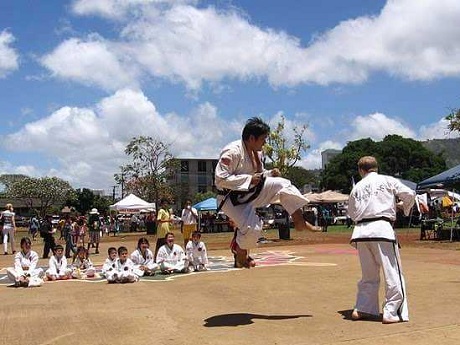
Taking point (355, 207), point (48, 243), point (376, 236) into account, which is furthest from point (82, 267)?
point (376, 236)

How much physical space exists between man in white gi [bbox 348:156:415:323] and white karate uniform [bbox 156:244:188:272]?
7371mm

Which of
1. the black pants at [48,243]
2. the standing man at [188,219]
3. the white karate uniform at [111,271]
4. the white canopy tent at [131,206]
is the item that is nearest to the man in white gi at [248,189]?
the white karate uniform at [111,271]

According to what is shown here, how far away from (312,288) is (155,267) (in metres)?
5.13

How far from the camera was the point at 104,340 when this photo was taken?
5832 millimetres

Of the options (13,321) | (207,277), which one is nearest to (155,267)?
(207,277)

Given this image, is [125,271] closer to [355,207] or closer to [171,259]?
[171,259]

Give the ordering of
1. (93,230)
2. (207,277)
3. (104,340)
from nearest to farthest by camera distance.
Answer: (104,340)
(207,277)
(93,230)

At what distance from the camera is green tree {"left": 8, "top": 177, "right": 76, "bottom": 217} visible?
79.4m

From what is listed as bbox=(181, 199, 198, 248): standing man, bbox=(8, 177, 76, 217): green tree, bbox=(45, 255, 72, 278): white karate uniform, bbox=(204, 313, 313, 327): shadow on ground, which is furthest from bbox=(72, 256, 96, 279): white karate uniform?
bbox=(8, 177, 76, 217): green tree

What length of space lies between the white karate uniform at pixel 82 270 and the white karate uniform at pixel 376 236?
8.29 meters

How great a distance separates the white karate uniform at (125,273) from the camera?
11.9m

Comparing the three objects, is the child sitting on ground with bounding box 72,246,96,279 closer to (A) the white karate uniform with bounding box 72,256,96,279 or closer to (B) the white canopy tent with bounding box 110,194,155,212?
(A) the white karate uniform with bounding box 72,256,96,279

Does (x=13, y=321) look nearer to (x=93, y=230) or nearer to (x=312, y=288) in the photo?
(x=312, y=288)

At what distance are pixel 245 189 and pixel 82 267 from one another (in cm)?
886
